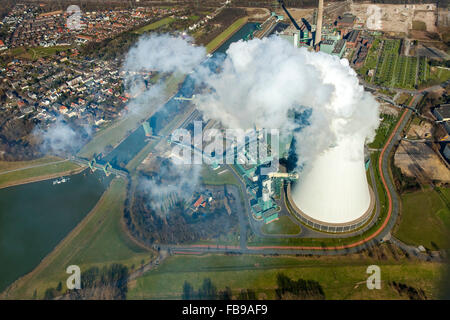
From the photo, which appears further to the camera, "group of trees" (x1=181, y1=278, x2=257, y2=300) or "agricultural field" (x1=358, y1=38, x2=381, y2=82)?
"agricultural field" (x1=358, y1=38, x2=381, y2=82)

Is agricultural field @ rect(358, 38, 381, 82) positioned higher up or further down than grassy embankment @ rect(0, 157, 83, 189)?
higher up

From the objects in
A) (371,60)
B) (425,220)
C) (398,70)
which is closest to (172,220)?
(425,220)

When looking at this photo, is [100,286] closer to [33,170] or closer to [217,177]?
[217,177]

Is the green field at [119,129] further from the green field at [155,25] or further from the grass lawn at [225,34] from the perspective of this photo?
the green field at [155,25]

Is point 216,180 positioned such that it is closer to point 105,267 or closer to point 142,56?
point 105,267

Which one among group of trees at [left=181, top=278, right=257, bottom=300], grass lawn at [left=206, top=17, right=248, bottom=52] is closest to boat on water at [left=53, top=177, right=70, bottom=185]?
group of trees at [left=181, top=278, right=257, bottom=300]

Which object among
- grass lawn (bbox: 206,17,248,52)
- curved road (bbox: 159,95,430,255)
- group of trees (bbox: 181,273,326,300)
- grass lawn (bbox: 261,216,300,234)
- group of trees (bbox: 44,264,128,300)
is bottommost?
group of trees (bbox: 44,264,128,300)

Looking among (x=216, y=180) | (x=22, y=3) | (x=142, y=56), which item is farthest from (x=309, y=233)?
(x=22, y=3)

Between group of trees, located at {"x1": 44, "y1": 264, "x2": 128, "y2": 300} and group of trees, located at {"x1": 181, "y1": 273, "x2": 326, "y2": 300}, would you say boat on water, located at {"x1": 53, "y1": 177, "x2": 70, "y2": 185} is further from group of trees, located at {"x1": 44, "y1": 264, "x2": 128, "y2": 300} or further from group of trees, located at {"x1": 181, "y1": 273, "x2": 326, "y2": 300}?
group of trees, located at {"x1": 181, "y1": 273, "x2": 326, "y2": 300}
